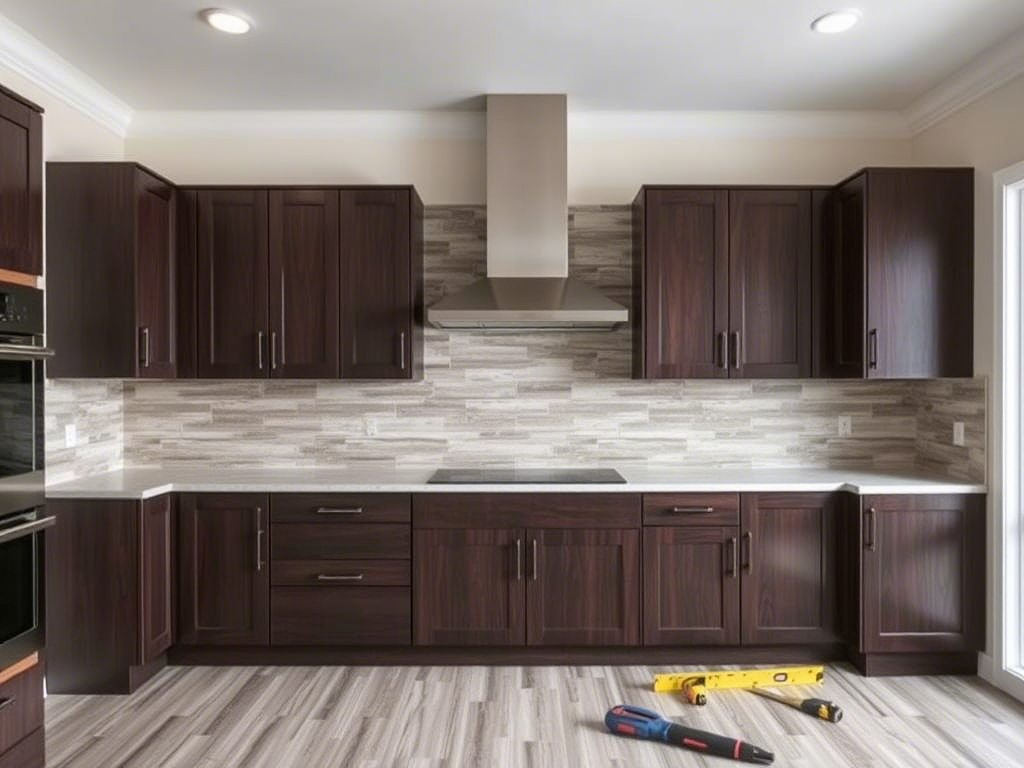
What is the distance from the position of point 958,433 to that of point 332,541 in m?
3.10

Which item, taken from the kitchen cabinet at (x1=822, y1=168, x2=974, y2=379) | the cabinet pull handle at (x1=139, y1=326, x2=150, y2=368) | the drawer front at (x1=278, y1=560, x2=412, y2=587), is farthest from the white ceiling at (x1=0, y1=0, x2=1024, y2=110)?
the drawer front at (x1=278, y1=560, x2=412, y2=587)

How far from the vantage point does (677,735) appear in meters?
2.54

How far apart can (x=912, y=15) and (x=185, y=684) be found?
4.18 meters

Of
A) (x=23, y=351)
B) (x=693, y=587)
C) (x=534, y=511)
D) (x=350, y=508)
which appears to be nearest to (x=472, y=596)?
(x=534, y=511)

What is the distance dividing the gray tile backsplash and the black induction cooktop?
16cm

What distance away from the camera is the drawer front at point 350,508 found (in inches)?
128

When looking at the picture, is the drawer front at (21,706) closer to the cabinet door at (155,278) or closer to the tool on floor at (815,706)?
the cabinet door at (155,278)

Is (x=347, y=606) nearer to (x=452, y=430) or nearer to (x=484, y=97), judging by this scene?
(x=452, y=430)

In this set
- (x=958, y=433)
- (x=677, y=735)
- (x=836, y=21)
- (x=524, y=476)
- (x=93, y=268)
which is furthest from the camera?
(x=524, y=476)

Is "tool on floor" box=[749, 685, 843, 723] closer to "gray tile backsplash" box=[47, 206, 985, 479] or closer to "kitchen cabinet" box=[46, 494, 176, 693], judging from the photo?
"gray tile backsplash" box=[47, 206, 985, 479]

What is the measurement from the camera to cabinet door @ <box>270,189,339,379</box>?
11.3 feet

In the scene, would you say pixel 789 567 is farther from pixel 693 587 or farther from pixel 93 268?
pixel 93 268

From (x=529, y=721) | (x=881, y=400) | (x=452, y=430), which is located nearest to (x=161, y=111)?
(x=452, y=430)

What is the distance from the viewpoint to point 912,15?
2.70 meters
